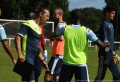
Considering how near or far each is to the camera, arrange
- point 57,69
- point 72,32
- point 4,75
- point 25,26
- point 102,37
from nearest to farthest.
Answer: point 72,32
point 25,26
point 102,37
point 57,69
point 4,75

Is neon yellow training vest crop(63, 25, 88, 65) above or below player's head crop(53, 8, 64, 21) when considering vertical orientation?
below

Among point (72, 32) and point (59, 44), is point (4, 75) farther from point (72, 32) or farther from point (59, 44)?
point (72, 32)

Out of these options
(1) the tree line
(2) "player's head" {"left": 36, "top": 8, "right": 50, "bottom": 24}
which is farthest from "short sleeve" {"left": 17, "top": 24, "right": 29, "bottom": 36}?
(1) the tree line

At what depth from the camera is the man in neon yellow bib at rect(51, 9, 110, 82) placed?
789 cm

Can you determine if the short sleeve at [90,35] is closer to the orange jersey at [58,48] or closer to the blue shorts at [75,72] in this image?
the blue shorts at [75,72]

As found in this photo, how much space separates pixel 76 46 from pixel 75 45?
3 centimetres

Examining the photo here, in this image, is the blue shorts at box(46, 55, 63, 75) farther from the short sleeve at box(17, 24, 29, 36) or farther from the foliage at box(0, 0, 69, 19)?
the foliage at box(0, 0, 69, 19)

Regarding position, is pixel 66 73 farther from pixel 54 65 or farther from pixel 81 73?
pixel 54 65

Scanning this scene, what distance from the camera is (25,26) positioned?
8500 mm

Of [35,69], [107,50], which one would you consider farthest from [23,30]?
[107,50]

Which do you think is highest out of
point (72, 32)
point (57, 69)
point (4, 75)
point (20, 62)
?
point (72, 32)

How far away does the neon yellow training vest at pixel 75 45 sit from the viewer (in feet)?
25.9

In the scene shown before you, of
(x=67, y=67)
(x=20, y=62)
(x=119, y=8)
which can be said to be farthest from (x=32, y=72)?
(x=119, y=8)

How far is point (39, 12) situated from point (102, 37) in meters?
2.01
